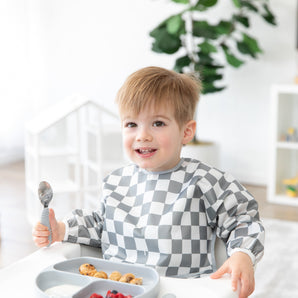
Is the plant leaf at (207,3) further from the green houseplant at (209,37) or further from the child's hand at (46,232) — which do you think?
the child's hand at (46,232)

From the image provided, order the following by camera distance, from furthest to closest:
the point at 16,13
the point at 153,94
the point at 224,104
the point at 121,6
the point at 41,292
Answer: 1. the point at 16,13
2. the point at 121,6
3. the point at 224,104
4. the point at 153,94
5. the point at 41,292

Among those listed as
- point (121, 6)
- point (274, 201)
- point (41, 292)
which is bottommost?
point (274, 201)

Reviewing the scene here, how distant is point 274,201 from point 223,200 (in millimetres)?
2067

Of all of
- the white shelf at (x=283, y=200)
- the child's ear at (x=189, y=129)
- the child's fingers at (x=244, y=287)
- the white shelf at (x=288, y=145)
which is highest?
the child's ear at (x=189, y=129)

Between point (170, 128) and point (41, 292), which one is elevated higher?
point (170, 128)

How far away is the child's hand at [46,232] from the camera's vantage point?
1.22 m

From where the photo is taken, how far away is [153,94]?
4.03 feet

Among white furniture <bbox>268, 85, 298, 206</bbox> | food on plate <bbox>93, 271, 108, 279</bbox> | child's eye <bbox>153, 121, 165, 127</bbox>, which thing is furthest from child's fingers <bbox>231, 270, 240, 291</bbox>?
white furniture <bbox>268, 85, 298, 206</bbox>

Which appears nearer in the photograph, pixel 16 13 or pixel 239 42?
pixel 239 42

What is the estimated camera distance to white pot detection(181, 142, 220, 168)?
331cm

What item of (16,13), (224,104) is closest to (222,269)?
(224,104)

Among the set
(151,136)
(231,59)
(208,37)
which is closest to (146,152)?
(151,136)

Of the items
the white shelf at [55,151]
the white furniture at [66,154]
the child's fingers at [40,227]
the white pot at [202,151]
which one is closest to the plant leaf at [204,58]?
the white pot at [202,151]

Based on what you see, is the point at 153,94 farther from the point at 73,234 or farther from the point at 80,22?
the point at 80,22
